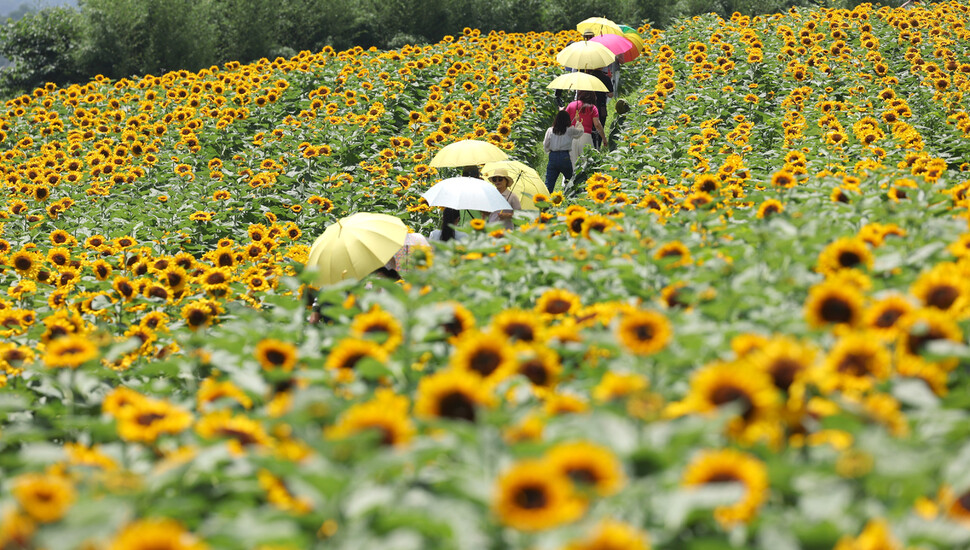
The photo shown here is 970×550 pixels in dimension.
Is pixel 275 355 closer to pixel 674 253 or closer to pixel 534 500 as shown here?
pixel 534 500

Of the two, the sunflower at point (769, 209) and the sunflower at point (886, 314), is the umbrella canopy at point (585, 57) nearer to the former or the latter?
the sunflower at point (769, 209)

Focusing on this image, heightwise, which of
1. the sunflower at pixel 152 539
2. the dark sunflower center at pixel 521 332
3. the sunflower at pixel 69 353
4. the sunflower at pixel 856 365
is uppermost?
the sunflower at pixel 856 365

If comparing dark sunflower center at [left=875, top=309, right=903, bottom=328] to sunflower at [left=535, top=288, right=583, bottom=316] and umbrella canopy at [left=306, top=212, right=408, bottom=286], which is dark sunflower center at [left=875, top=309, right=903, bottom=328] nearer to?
sunflower at [left=535, top=288, right=583, bottom=316]

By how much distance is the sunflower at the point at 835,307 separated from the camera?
7.61 feet

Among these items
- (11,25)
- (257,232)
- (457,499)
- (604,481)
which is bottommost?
(257,232)

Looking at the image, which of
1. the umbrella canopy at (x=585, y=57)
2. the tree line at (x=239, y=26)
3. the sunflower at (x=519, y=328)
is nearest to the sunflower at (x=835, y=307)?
the sunflower at (x=519, y=328)

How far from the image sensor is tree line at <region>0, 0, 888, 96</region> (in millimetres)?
21094

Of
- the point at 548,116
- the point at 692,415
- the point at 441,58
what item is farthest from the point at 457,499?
the point at 441,58

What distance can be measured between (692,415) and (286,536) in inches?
37.5

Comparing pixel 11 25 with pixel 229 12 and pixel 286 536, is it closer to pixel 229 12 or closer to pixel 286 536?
pixel 229 12

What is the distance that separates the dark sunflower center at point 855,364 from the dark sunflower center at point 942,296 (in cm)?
48

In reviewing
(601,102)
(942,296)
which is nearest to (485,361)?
(942,296)

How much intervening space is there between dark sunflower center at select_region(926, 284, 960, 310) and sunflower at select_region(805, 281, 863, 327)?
245mm

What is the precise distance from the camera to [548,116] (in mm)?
13867
